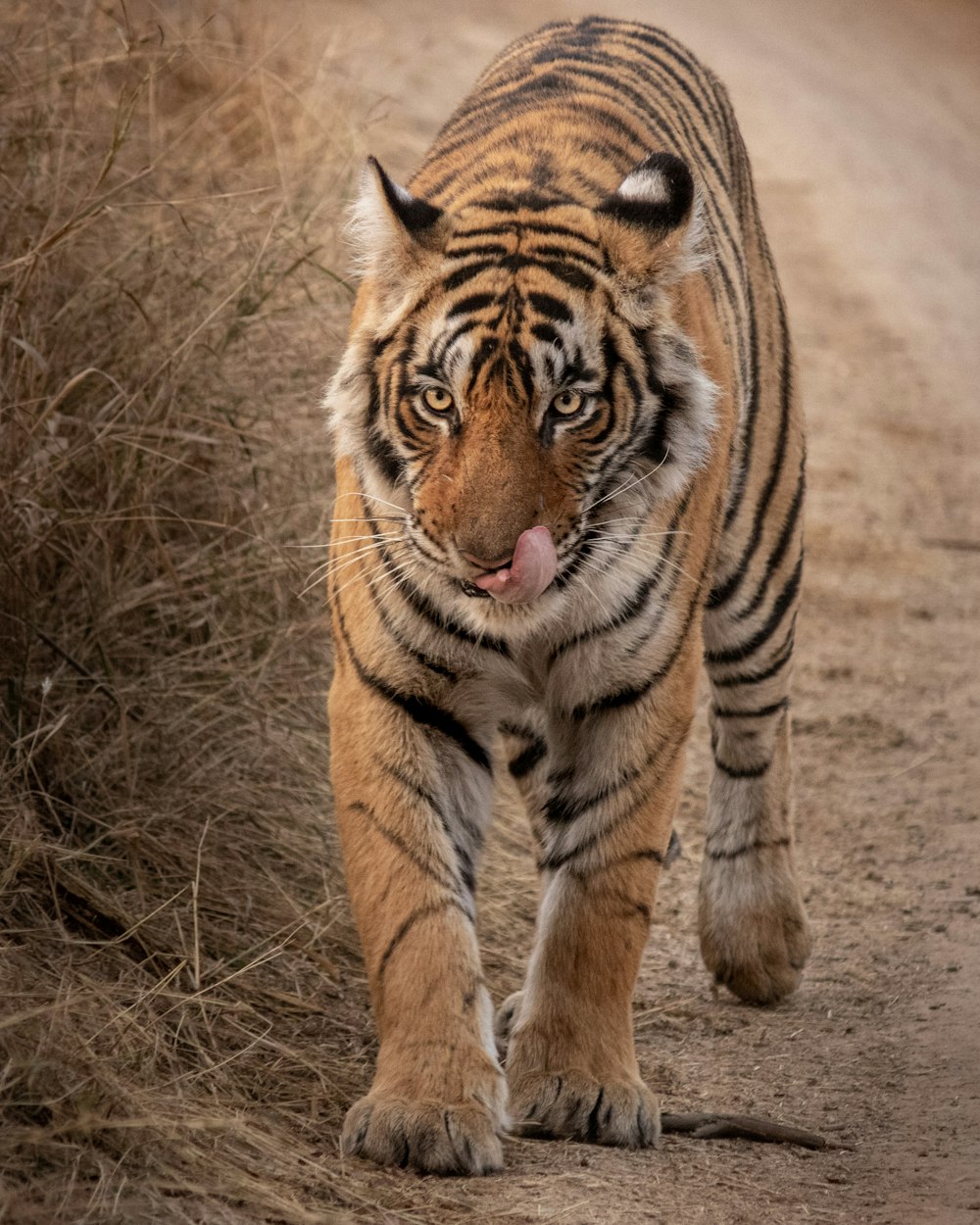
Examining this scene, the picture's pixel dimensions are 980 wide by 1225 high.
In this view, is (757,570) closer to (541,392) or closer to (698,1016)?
(698,1016)

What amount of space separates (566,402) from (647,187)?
42 cm

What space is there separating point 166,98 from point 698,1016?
3641mm

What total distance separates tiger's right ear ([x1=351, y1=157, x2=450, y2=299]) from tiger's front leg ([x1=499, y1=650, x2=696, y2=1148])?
795mm

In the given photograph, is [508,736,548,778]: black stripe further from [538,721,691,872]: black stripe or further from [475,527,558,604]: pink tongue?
[475,527,558,604]: pink tongue

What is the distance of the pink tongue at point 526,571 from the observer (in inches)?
100

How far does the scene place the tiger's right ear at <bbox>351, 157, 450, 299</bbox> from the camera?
9.06 ft

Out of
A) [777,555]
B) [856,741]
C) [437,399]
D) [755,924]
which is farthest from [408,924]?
[856,741]

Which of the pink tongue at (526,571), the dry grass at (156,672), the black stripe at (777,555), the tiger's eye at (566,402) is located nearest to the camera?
the dry grass at (156,672)

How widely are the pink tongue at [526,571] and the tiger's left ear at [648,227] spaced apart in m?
0.47

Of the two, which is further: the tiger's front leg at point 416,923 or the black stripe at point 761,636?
the black stripe at point 761,636

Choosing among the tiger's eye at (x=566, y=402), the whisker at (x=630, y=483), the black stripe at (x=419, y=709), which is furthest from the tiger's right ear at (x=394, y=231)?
the black stripe at (x=419, y=709)

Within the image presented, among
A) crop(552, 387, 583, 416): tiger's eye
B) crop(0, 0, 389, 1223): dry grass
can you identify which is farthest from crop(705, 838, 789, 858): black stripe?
crop(552, 387, 583, 416): tiger's eye

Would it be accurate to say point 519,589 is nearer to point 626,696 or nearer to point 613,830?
point 626,696

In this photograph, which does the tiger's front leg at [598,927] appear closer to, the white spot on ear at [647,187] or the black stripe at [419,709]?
Answer: the black stripe at [419,709]
